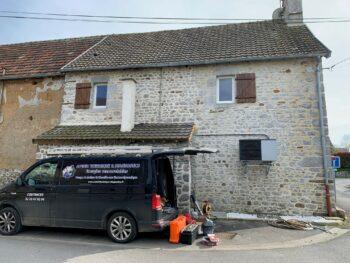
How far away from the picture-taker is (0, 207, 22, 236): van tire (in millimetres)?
7461

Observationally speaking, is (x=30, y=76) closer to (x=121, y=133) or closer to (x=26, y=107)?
(x=26, y=107)

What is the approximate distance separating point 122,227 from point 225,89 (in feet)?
22.5

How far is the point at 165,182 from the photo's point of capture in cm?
761

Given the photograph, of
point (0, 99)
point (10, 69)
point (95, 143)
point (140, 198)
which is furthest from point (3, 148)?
point (140, 198)

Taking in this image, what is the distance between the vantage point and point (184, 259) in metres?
5.79

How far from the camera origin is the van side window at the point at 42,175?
24.9 ft

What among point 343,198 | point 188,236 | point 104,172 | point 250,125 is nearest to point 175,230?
point 188,236

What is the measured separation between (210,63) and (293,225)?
6314 millimetres

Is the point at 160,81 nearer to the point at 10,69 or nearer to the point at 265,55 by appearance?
the point at 265,55

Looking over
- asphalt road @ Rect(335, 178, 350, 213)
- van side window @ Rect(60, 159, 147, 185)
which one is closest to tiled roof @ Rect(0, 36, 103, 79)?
van side window @ Rect(60, 159, 147, 185)

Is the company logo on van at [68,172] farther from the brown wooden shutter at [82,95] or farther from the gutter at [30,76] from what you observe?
the gutter at [30,76]

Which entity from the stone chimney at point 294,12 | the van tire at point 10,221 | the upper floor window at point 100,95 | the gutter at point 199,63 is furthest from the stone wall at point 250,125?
the van tire at point 10,221

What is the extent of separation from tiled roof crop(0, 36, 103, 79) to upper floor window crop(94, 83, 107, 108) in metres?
2.00

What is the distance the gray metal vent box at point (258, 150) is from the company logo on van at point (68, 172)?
577 cm
